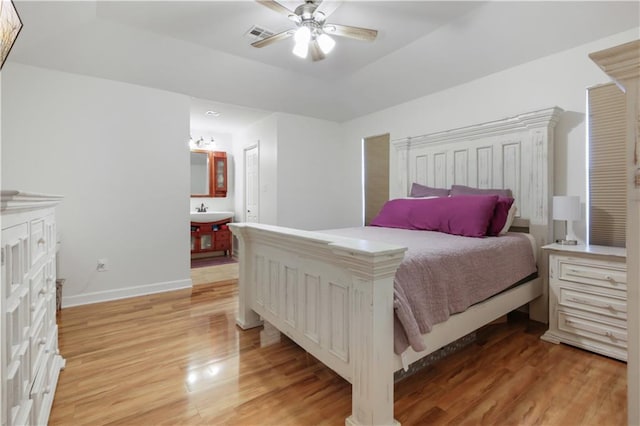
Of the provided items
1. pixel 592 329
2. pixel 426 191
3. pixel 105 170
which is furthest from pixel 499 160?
pixel 105 170

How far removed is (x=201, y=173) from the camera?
5.64 m

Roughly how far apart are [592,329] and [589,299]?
0.19 meters

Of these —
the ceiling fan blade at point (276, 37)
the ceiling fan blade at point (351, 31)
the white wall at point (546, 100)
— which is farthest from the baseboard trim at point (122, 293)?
the white wall at point (546, 100)

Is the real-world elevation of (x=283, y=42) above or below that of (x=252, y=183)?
above

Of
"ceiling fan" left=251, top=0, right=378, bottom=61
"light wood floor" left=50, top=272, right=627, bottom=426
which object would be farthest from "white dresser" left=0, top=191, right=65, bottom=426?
"ceiling fan" left=251, top=0, right=378, bottom=61

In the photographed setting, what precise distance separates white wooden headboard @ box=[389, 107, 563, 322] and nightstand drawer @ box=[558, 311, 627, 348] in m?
0.50

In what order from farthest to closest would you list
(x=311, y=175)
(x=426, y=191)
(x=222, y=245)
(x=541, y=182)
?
1. (x=222, y=245)
2. (x=311, y=175)
3. (x=426, y=191)
4. (x=541, y=182)

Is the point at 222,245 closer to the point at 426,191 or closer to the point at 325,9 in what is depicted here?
the point at 426,191

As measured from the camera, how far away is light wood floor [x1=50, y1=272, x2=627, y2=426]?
1.44 m

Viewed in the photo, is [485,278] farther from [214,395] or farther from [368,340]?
[214,395]

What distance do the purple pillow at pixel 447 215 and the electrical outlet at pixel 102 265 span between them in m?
2.88

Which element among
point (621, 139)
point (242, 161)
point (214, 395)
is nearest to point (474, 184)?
point (621, 139)

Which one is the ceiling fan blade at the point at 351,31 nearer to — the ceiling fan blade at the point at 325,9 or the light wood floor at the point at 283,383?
the ceiling fan blade at the point at 325,9

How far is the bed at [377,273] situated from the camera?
126 centimetres
